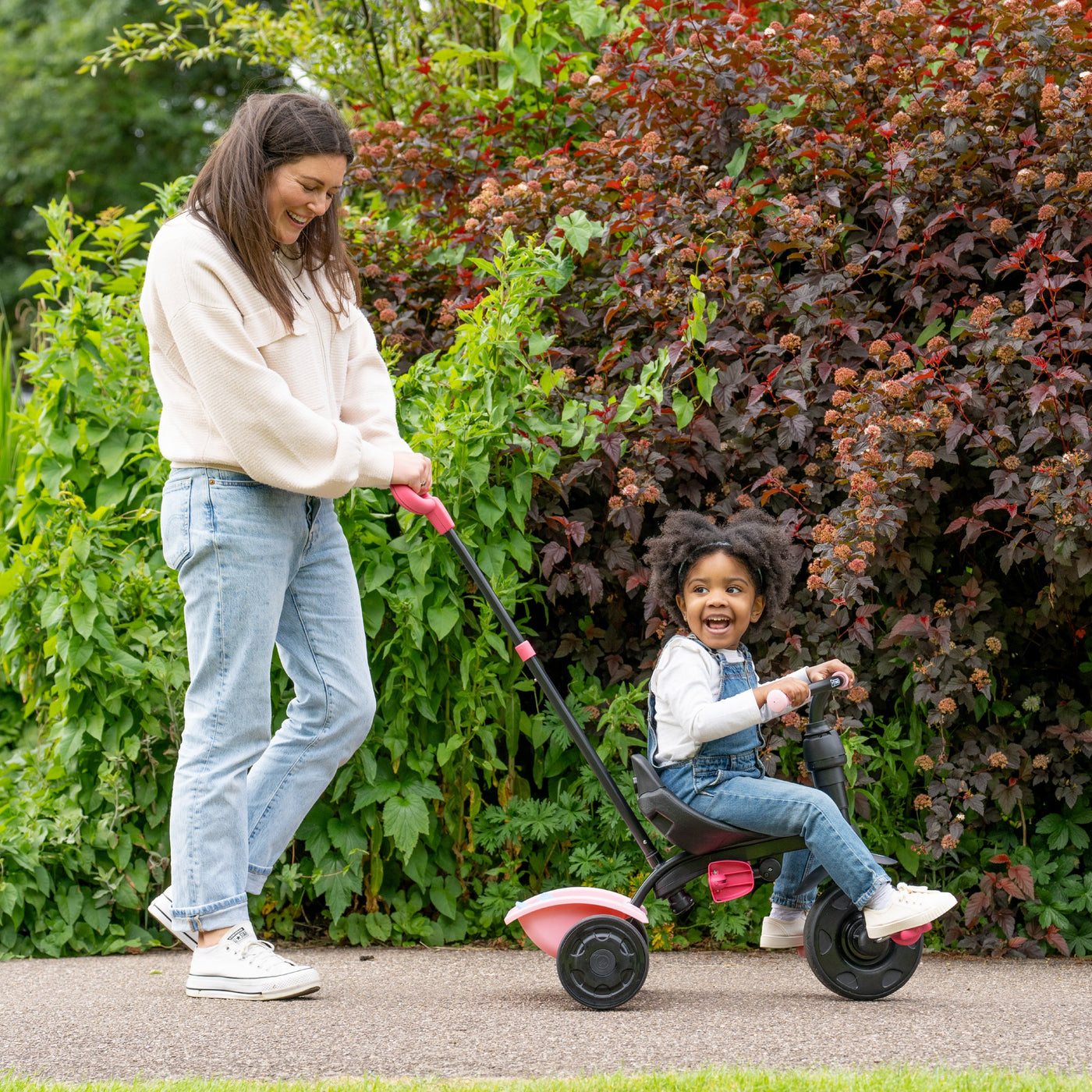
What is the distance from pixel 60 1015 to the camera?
2910mm

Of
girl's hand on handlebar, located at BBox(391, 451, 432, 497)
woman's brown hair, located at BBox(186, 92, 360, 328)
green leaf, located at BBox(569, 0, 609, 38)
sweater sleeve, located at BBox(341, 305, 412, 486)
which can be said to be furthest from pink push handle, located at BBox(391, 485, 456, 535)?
green leaf, located at BBox(569, 0, 609, 38)

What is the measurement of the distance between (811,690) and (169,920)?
159cm

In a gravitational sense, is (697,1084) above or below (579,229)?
below

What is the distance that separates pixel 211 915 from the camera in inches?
114

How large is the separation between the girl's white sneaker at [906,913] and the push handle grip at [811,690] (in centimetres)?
47

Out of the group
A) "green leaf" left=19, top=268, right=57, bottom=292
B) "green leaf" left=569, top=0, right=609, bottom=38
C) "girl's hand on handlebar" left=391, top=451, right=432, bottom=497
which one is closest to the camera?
"girl's hand on handlebar" left=391, top=451, right=432, bottom=497

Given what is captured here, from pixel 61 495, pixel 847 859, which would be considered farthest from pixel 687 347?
pixel 61 495

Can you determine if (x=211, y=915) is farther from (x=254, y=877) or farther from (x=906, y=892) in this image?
(x=906, y=892)

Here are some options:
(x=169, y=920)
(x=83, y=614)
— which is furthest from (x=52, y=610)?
(x=169, y=920)

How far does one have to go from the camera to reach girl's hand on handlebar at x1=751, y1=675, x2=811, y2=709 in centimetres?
290

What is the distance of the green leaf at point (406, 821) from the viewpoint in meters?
3.65

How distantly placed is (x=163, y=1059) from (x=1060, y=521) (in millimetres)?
2458

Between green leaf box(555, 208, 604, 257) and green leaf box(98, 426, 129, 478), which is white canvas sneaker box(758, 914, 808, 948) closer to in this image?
green leaf box(555, 208, 604, 257)

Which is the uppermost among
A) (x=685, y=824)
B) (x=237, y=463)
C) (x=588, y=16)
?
(x=588, y=16)
